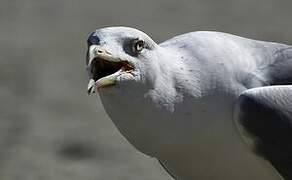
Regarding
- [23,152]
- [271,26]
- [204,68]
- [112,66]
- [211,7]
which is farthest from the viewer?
[211,7]

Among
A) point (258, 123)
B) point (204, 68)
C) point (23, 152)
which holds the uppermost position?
point (204, 68)

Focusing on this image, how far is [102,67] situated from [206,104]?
320 millimetres

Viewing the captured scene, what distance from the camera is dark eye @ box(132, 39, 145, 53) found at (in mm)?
2203

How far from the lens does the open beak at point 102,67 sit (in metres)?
2.08

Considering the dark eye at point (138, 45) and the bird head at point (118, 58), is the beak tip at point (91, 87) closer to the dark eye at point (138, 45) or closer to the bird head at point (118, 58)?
the bird head at point (118, 58)

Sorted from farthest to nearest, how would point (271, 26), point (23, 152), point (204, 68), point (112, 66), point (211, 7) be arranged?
point (211, 7) → point (271, 26) → point (23, 152) → point (204, 68) → point (112, 66)

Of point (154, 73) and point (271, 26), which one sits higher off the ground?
point (154, 73)

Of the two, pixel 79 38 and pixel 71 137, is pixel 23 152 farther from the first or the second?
pixel 79 38

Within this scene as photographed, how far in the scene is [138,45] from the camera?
7.27 ft

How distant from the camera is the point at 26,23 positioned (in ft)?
20.0

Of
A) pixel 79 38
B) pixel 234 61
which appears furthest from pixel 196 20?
Result: pixel 234 61

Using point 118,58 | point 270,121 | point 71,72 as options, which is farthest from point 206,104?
point 71,72

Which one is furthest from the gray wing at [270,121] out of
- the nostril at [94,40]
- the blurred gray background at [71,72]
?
the blurred gray background at [71,72]

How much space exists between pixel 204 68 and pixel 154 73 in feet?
0.59
